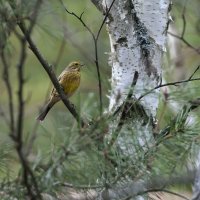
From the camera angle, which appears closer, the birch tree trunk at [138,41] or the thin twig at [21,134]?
the thin twig at [21,134]

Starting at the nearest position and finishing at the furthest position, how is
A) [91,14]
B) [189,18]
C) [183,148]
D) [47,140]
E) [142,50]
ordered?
[47,140], [183,148], [142,50], [189,18], [91,14]

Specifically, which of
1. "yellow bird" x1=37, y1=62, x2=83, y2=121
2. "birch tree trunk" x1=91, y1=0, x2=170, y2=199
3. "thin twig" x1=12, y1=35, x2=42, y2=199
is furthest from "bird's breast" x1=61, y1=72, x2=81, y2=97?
"thin twig" x1=12, y1=35, x2=42, y2=199

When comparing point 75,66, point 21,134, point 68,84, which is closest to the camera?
point 21,134

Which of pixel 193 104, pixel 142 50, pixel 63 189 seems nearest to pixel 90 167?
pixel 63 189

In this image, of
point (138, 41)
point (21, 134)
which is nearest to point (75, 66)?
point (138, 41)

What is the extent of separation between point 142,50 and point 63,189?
836mm

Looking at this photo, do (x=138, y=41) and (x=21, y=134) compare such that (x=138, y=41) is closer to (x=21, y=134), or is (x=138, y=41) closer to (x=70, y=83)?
(x=21, y=134)

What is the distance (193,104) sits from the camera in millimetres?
2264

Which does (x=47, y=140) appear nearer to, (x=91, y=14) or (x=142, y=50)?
(x=142, y=50)

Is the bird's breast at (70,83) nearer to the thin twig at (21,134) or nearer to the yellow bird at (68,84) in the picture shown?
the yellow bird at (68,84)

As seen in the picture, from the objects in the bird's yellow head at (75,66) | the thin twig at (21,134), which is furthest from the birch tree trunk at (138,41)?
the bird's yellow head at (75,66)

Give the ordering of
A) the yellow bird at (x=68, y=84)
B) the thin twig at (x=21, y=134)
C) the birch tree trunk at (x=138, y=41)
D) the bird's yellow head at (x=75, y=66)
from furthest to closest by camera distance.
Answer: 1. the bird's yellow head at (x=75, y=66)
2. the yellow bird at (x=68, y=84)
3. the birch tree trunk at (x=138, y=41)
4. the thin twig at (x=21, y=134)

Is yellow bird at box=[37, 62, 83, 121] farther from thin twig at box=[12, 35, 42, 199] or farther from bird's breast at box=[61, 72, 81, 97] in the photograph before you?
thin twig at box=[12, 35, 42, 199]

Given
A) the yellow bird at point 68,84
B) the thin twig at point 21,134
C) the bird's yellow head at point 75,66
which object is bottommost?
the thin twig at point 21,134
